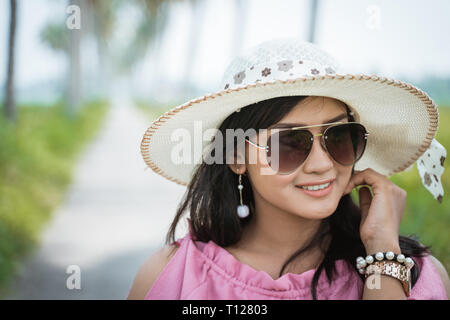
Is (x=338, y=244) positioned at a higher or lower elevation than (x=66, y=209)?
higher

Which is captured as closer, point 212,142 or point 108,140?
point 212,142

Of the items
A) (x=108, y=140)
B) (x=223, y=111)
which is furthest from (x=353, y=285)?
(x=108, y=140)

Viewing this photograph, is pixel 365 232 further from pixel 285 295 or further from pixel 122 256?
pixel 122 256

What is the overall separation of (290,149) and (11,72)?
6.97m

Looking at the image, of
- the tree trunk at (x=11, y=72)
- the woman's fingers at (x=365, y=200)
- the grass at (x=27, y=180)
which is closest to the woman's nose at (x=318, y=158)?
the woman's fingers at (x=365, y=200)

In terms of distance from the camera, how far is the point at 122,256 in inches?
192

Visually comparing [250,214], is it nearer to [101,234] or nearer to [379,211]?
[379,211]

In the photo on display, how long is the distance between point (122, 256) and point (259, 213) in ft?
9.80

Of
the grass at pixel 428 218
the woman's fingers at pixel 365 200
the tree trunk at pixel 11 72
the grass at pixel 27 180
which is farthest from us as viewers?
the tree trunk at pixel 11 72

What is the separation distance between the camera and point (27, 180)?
20.5ft

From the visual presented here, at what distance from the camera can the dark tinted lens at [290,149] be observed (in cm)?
189

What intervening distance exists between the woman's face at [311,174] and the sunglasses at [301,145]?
0.9 inches

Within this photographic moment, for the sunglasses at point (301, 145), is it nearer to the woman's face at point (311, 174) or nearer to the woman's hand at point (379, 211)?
the woman's face at point (311, 174)

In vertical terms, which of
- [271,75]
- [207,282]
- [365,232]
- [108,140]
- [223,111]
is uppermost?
[271,75]
